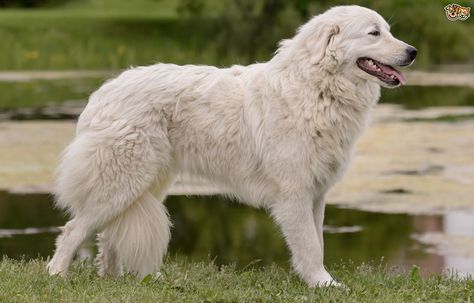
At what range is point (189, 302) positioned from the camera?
17.1 ft

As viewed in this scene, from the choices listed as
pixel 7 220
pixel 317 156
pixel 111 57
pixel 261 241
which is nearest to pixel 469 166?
pixel 261 241

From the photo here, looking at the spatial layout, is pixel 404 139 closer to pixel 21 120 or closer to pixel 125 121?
pixel 21 120

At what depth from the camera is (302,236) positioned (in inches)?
234

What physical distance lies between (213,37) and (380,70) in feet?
62.9

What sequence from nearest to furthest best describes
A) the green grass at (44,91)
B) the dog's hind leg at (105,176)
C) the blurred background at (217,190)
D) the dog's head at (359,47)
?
the dog's head at (359,47) → the dog's hind leg at (105,176) → the blurred background at (217,190) → the green grass at (44,91)

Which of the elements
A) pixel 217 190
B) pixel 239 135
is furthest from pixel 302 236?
pixel 217 190

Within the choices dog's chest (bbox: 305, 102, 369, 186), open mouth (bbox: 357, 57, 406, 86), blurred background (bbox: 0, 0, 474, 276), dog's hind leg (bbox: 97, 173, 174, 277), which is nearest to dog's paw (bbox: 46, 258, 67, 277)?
dog's hind leg (bbox: 97, 173, 174, 277)

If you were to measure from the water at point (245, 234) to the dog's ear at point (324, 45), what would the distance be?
→ 234cm

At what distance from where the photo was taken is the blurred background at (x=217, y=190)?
349 inches

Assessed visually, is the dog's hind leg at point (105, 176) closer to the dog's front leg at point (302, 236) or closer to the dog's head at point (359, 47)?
the dog's front leg at point (302, 236)

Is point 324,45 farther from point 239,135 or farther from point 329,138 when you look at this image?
point 239,135

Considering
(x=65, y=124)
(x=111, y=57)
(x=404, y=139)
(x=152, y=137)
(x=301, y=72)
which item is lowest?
(x=111, y=57)

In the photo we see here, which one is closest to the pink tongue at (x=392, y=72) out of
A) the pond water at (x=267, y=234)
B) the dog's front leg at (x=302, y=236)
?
the dog's front leg at (x=302, y=236)

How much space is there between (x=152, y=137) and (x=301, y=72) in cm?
98
